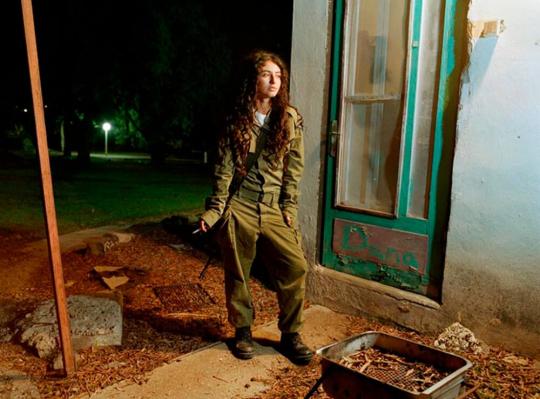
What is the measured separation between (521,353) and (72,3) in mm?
19693

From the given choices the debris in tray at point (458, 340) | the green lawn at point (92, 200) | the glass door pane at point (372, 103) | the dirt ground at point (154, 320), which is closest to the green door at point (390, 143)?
the glass door pane at point (372, 103)

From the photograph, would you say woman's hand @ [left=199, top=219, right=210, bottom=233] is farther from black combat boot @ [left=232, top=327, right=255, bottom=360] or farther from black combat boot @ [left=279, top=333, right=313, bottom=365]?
black combat boot @ [left=279, top=333, right=313, bottom=365]

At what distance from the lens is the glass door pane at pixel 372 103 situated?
4.52m

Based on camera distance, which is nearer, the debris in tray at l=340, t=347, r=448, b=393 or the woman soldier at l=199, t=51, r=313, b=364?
the debris in tray at l=340, t=347, r=448, b=393

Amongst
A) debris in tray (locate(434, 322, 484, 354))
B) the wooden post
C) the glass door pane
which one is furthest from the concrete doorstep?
the glass door pane

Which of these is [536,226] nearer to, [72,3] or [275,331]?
[275,331]

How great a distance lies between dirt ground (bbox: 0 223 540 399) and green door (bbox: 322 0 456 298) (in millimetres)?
720

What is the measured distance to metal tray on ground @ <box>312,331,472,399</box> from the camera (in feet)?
7.68

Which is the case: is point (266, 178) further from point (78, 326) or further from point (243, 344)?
Answer: point (78, 326)

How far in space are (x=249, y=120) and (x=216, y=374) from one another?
199cm

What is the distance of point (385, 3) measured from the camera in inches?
179

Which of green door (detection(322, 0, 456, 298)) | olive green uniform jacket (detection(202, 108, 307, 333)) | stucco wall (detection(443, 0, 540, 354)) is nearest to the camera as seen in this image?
stucco wall (detection(443, 0, 540, 354))

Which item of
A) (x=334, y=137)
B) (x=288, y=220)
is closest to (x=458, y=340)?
(x=288, y=220)

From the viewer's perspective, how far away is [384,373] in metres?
2.81
